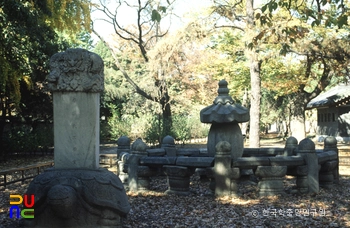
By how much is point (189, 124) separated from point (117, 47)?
11.0 meters

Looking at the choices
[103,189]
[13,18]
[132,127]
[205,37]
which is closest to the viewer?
[103,189]

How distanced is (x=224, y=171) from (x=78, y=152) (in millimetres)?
4054

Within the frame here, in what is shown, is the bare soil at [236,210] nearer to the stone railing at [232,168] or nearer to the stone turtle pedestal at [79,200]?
the stone railing at [232,168]

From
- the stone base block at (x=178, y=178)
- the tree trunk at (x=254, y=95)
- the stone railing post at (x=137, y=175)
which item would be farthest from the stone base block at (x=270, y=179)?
the tree trunk at (x=254, y=95)

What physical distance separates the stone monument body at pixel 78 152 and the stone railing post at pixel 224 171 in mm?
3436

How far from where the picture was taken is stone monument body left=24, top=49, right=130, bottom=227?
20.1 feet

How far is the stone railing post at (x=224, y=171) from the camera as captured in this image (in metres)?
9.38

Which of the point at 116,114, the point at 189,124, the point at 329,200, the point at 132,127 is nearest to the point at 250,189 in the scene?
the point at 329,200

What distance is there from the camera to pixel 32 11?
16.3m

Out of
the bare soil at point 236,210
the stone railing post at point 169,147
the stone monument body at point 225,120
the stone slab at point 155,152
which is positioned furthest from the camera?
the stone railing post at point 169,147

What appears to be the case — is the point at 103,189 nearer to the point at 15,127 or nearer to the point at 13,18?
the point at 13,18

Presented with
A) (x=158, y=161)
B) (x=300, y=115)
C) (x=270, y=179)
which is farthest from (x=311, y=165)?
(x=300, y=115)

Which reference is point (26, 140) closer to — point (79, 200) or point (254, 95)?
point (254, 95)

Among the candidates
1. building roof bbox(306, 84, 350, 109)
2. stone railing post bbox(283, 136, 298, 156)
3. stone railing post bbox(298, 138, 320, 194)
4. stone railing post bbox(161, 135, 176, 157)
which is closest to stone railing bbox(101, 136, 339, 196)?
stone railing post bbox(298, 138, 320, 194)
